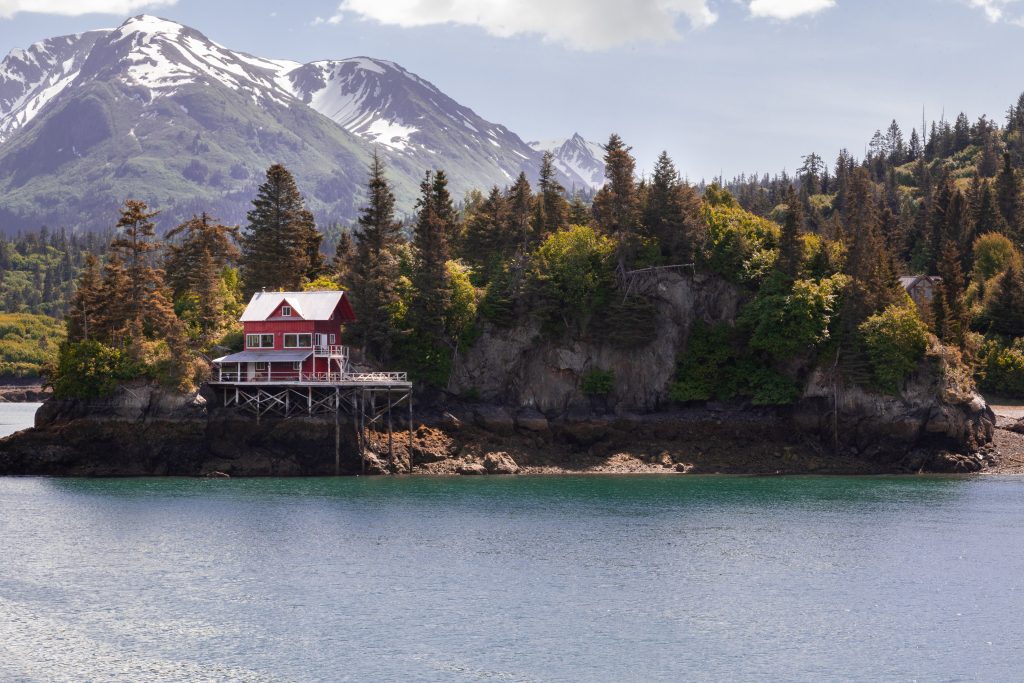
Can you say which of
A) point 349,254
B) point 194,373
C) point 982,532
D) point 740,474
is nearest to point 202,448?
point 194,373

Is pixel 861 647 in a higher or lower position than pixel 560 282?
lower

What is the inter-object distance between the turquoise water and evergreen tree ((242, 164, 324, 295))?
30.2 m

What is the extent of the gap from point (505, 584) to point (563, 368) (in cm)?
4446

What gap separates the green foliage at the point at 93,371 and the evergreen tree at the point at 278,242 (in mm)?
19063

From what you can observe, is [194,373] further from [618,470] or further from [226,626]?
[226,626]

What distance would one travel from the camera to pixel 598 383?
297ft

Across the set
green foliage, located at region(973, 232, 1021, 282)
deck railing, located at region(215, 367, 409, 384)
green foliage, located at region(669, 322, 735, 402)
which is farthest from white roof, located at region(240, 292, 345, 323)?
green foliage, located at region(973, 232, 1021, 282)

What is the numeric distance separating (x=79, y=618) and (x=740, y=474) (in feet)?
175

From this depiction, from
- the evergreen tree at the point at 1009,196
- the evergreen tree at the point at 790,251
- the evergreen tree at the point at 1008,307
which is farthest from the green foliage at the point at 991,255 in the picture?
the evergreen tree at the point at 790,251

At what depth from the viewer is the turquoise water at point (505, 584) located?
122 ft

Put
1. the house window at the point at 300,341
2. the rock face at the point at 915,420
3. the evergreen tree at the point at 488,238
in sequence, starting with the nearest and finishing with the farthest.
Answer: the rock face at the point at 915,420 < the house window at the point at 300,341 < the evergreen tree at the point at 488,238

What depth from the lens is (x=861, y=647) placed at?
39031mm

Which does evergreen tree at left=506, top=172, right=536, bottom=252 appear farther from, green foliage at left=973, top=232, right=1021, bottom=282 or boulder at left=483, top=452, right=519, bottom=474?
green foliage at left=973, top=232, right=1021, bottom=282

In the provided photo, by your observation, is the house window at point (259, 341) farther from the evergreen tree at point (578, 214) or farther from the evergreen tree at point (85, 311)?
the evergreen tree at point (578, 214)
